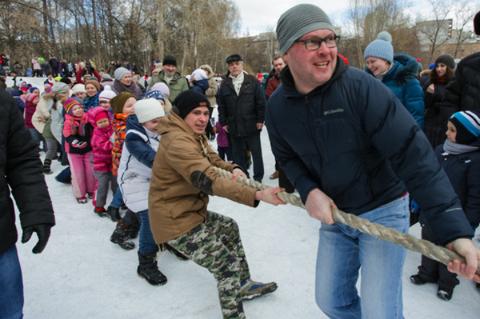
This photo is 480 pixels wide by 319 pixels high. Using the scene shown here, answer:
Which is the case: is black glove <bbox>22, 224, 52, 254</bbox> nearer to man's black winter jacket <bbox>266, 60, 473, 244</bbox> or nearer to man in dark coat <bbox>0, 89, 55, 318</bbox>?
man in dark coat <bbox>0, 89, 55, 318</bbox>

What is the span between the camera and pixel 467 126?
2.50 meters

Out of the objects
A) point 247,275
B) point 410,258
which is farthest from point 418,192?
point 410,258

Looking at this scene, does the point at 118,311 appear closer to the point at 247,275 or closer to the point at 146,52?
the point at 247,275

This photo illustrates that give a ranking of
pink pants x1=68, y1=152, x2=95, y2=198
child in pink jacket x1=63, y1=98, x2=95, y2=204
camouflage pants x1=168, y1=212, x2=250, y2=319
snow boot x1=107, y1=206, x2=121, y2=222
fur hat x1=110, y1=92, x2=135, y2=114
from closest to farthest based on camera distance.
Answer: camouflage pants x1=168, y1=212, x2=250, y2=319
fur hat x1=110, y1=92, x2=135, y2=114
snow boot x1=107, y1=206, x2=121, y2=222
child in pink jacket x1=63, y1=98, x2=95, y2=204
pink pants x1=68, y1=152, x2=95, y2=198

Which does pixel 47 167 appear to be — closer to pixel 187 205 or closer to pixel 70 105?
pixel 70 105

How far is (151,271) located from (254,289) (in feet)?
3.06

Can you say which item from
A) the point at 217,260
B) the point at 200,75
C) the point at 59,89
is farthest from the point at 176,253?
Result: the point at 200,75

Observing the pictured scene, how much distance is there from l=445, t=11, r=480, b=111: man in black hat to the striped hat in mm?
502

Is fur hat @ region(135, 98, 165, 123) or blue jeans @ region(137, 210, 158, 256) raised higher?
fur hat @ region(135, 98, 165, 123)

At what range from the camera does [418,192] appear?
1.32 metres

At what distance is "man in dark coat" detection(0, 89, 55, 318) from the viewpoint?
167 cm

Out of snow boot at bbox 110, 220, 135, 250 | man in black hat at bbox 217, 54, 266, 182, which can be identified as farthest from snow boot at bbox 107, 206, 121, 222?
man in black hat at bbox 217, 54, 266, 182

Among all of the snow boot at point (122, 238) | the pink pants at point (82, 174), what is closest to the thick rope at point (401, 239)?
the snow boot at point (122, 238)

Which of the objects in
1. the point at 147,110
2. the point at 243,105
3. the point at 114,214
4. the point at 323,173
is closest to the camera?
the point at 323,173
